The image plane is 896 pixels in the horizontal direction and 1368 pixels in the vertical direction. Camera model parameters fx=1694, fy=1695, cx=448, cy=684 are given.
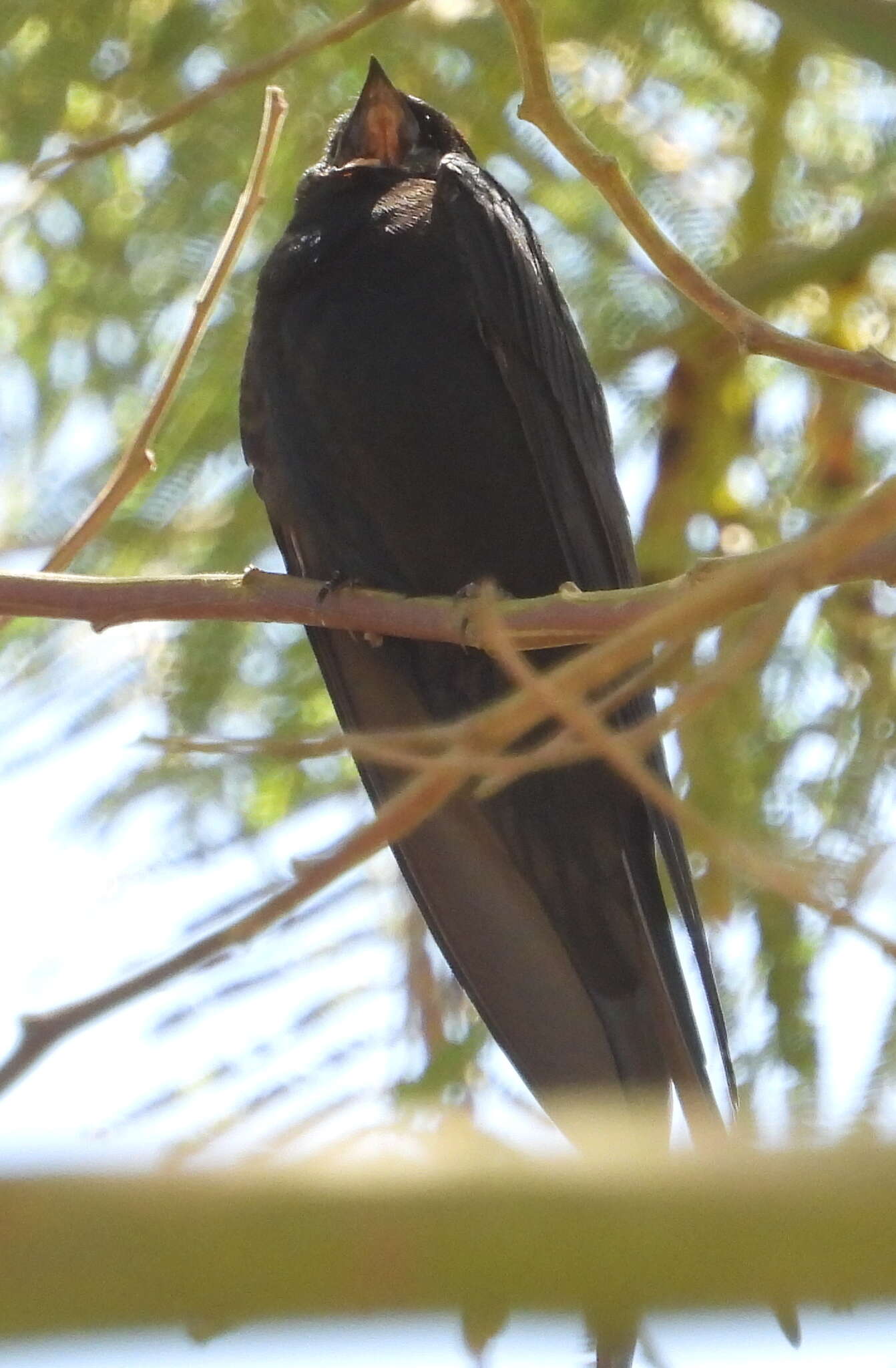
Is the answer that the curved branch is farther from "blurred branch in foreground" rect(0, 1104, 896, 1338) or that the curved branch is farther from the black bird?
"blurred branch in foreground" rect(0, 1104, 896, 1338)

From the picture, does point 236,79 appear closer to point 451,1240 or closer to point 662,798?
point 662,798

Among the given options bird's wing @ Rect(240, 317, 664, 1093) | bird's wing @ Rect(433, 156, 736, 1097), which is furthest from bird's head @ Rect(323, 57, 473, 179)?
bird's wing @ Rect(240, 317, 664, 1093)

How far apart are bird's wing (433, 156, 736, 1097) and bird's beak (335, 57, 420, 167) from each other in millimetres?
282

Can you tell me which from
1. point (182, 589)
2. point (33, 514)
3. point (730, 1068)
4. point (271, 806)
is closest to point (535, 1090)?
point (730, 1068)

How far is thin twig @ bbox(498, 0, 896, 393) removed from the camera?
2229 millimetres

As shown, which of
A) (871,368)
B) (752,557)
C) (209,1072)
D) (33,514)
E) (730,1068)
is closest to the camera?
(752,557)

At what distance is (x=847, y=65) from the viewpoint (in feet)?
11.4

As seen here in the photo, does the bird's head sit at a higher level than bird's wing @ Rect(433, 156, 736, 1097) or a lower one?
higher

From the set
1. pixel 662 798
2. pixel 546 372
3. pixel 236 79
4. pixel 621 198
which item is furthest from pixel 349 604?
pixel 662 798

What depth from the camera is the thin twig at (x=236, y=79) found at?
2.59m

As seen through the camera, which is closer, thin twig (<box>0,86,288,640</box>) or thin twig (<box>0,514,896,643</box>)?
thin twig (<box>0,514,896,643</box>)

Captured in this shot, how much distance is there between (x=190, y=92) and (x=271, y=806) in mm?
1476

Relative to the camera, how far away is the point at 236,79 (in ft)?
8.82

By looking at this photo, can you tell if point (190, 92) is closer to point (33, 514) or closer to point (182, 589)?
point (33, 514)
